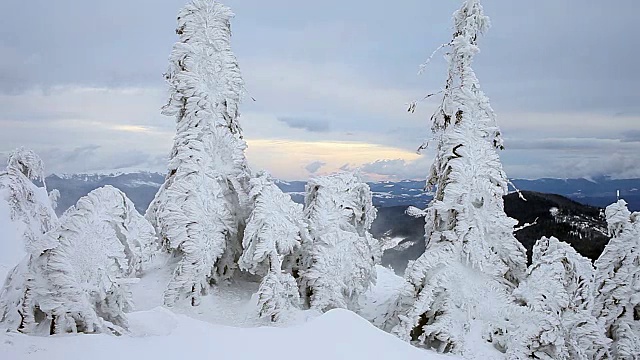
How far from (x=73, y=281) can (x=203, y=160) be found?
23.4ft

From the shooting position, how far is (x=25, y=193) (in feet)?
68.1

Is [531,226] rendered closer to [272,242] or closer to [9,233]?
[272,242]

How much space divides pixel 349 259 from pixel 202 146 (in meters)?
5.69

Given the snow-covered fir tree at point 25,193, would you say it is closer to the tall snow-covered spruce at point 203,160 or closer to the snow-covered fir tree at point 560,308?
the tall snow-covered spruce at point 203,160

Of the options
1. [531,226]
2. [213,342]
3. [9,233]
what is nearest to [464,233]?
[213,342]

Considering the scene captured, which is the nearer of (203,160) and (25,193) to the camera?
(203,160)

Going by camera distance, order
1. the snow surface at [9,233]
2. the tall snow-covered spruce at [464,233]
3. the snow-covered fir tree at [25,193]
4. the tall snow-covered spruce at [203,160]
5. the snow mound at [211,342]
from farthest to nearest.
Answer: the snow-covered fir tree at [25,193]
the snow surface at [9,233]
the tall snow-covered spruce at [203,160]
the tall snow-covered spruce at [464,233]
the snow mound at [211,342]

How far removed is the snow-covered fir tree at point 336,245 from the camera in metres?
14.2

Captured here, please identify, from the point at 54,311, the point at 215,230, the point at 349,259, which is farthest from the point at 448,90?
the point at 54,311

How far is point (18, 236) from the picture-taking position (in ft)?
65.2

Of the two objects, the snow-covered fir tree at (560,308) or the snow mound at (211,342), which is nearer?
the snow mound at (211,342)

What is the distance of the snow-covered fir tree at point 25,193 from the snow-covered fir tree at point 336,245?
11.7 meters

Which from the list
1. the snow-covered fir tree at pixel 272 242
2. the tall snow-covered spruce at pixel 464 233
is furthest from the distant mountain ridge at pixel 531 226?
the snow-covered fir tree at pixel 272 242

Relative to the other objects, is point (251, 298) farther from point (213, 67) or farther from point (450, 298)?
point (213, 67)
